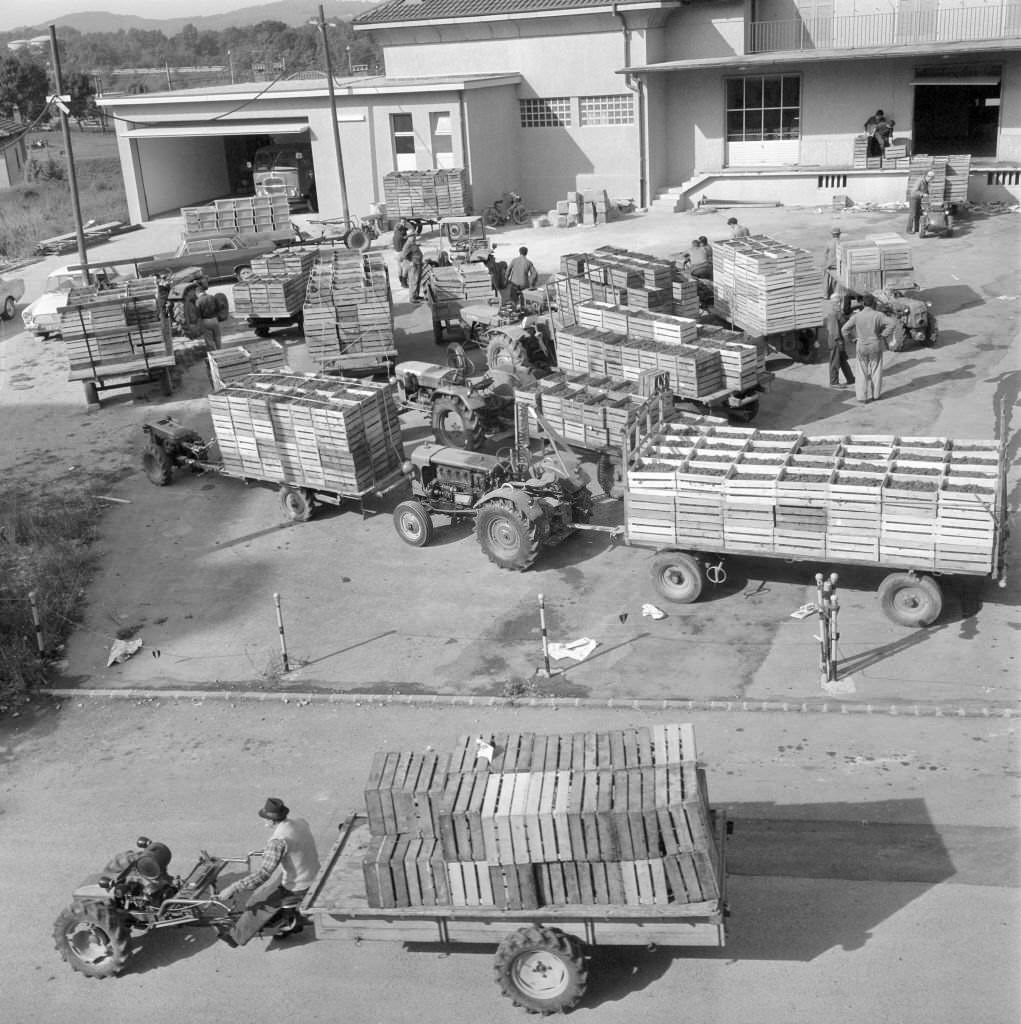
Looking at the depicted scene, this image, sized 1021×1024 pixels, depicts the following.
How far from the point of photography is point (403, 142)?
42.3 m

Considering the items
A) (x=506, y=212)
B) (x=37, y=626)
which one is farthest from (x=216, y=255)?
(x=37, y=626)

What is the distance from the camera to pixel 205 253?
3638cm

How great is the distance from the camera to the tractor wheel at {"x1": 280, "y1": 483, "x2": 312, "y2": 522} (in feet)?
64.1

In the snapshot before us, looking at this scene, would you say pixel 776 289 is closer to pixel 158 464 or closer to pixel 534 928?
pixel 158 464

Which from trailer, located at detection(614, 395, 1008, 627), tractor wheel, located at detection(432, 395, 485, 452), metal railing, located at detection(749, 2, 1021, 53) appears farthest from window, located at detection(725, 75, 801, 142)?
trailer, located at detection(614, 395, 1008, 627)

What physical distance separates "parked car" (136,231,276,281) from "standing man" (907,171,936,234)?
59.6ft

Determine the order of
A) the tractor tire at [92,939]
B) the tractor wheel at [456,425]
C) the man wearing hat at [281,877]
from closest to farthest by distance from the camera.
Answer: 1. the man wearing hat at [281,877]
2. the tractor tire at [92,939]
3. the tractor wheel at [456,425]

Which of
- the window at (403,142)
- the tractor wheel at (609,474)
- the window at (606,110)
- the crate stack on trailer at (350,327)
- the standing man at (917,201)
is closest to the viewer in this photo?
the tractor wheel at (609,474)

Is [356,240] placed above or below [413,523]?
above

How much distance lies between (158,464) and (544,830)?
1405 cm

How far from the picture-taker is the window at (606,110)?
41625 mm

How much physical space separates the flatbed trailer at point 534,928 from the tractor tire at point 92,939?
5.55 ft

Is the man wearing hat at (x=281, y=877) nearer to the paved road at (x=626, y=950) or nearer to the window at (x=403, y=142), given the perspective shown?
the paved road at (x=626, y=950)

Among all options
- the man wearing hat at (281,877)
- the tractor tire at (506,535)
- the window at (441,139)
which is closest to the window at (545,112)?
the window at (441,139)
